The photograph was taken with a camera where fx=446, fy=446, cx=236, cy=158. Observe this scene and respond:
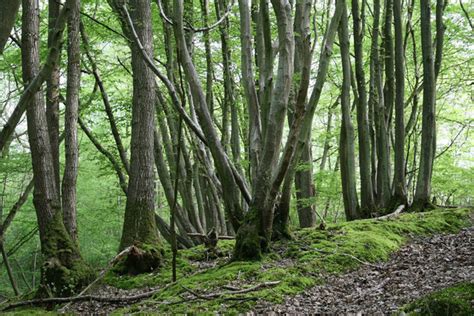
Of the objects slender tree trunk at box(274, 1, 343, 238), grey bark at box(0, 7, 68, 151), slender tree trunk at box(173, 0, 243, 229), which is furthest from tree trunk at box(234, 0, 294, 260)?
grey bark at box(0, 7, 68, 151)

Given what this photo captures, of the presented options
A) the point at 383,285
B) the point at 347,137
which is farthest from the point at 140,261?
the point at 347,137

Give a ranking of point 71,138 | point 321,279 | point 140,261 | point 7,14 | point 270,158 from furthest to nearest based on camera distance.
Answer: point 71,138 < point 140,261 < point 270,158 < point 321,279 < point 7,14

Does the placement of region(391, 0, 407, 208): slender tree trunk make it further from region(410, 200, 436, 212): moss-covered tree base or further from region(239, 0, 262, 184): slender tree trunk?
region(239, 0, 262, 184): slender tree trunk

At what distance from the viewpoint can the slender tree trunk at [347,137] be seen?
10164 mm

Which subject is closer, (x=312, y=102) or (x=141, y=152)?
(x=312, y=102)

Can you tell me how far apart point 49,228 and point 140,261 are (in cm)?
148

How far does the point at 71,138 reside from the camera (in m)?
7.29

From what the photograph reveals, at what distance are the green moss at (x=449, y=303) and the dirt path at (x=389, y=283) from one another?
1.75ft

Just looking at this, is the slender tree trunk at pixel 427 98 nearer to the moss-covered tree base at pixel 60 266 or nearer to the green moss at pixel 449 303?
the green moss at pixel 449 303

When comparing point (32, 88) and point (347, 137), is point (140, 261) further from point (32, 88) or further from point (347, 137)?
point (347, 137)

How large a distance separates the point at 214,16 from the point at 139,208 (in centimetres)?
528

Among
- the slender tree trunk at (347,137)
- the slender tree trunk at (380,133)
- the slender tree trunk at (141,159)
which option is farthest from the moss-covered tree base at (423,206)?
the slender tree trunk at (141,159)

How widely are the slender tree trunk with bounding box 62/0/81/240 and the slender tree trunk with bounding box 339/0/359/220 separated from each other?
5.72 m

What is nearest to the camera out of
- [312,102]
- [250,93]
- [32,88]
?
[32,88]
